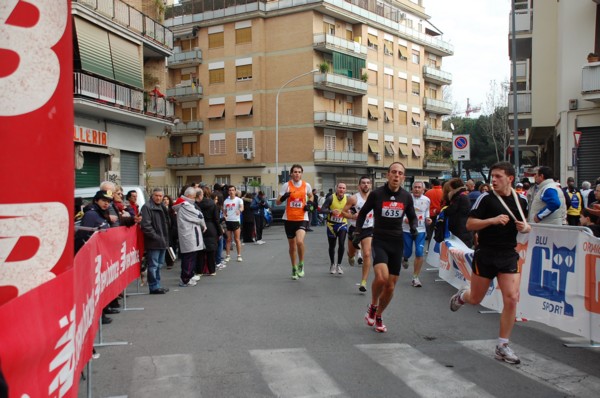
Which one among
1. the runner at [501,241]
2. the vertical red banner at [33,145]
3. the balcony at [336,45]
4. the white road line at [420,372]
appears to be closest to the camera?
the vertical red banner at [33,145]

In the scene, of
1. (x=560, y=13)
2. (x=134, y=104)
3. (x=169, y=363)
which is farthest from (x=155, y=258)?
(x=560, y=13)

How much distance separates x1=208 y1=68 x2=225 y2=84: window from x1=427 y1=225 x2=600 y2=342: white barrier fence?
45.3 meters

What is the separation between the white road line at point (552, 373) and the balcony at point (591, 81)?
663 inches

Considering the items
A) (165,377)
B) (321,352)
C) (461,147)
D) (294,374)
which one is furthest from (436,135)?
(165,377)

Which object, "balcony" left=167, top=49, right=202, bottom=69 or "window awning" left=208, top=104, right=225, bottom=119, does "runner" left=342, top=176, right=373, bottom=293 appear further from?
"balcony" left=167, top=49, right=202, bottom=69

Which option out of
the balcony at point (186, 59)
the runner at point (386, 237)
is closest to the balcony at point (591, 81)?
the runner at point (386, 237)

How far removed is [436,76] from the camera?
63.0 m

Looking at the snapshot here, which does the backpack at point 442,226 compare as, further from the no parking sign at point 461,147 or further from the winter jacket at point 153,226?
the no parking sign at point 461,147

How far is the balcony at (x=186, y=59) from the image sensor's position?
5125 cm

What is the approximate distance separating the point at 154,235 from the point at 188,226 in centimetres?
120

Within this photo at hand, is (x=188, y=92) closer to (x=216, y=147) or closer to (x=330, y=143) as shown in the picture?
(x=216, y=147)

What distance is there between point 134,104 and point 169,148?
29.8 meters

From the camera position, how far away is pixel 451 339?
665 centimetres

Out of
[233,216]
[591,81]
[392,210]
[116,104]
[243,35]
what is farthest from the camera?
[243,35]
